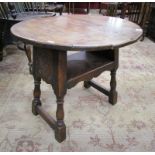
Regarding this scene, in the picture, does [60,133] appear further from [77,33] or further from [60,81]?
[77,33]

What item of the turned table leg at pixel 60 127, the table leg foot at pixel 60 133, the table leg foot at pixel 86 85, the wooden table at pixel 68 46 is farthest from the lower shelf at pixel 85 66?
the table leg foot at pixel 86 85

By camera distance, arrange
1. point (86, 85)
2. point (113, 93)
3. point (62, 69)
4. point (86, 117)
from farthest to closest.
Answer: point (86, 85) → point (113, 93) → point (86, 117) → point (62, 69)

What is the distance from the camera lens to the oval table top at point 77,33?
1138 millimetres

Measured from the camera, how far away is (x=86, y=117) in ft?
5.78

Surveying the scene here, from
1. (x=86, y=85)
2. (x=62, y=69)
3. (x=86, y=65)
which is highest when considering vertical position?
(x=62, y=69)

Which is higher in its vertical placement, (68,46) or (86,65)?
(68,46)

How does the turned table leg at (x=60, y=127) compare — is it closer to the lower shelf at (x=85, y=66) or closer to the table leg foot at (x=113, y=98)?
the lower shelf at (x=85, y=66)

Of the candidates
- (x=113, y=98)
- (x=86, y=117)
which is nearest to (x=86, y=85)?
(x=113, y=98)

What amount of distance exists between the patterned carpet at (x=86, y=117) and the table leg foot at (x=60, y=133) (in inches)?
Answer: 1.4

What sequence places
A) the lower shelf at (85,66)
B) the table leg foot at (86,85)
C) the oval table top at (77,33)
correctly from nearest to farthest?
the oval table top at (77,33) → the lower shelf at (85,66) → the table leg foot at (86,85)

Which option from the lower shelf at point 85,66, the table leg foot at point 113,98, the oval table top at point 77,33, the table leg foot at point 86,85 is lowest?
the table leg foot at point 86,85

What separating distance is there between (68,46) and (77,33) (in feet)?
0.90

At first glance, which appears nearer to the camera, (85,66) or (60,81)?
(60,81)

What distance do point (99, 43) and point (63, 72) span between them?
295mm
